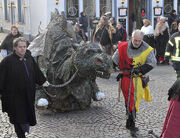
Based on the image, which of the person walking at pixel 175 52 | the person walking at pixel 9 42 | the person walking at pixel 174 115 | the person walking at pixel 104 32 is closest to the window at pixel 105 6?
the person walking at pixel 104 32

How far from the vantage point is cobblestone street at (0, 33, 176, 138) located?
17.4 ft

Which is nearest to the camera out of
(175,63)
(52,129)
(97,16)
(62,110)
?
(52,129)

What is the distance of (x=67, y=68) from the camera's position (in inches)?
228

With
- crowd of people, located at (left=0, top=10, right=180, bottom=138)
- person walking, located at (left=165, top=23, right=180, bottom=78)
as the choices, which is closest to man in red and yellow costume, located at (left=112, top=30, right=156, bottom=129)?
crowd of people, located at (left=0, top=10, right=180, bottom=138)

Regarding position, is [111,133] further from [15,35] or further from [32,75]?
[15,35]

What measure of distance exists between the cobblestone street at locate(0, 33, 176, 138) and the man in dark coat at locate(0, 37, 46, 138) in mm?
820

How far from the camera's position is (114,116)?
6.20m

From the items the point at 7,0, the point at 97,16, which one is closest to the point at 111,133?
the point at 97,16

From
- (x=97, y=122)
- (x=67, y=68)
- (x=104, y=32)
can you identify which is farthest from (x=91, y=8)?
(x=97, y=122)

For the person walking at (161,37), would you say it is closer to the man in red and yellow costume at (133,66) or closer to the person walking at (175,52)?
the person walking at (175,52)

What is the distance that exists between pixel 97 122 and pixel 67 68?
3.85ft

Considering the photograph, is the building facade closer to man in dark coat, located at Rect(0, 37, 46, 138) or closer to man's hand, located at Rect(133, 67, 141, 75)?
man's hand, located at Rect(133, 67, 141, 75)

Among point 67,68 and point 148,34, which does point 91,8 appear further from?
point 67,68

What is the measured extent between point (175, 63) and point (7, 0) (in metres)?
24.1
